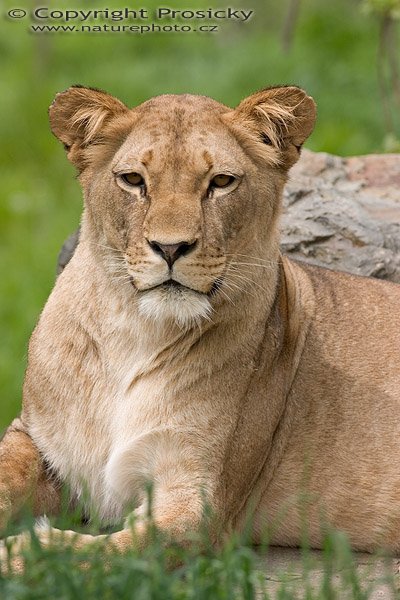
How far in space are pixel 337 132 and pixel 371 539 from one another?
20.4 ft

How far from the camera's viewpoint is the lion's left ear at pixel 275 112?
5.05 m

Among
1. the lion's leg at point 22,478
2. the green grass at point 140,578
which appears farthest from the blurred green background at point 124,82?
the green grass at point 140,578

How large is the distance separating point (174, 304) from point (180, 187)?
1.21ft

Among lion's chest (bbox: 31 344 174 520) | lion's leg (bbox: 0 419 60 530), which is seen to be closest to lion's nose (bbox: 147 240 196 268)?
lion's chest (bbox: 31 344 174 520)

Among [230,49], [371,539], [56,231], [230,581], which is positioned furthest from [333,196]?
[230,49]

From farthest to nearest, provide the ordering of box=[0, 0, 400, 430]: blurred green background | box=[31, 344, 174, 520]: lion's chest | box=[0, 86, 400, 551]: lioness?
box=[0, 0, 400, 430]: blurred green background → box=[31, 344, 174, 520]: lion's chest → box=[0, 86, 400, 551]: lioness

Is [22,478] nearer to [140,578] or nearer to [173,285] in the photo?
[173,285]

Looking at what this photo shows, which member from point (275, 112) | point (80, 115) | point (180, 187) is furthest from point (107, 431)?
point (275, 112)

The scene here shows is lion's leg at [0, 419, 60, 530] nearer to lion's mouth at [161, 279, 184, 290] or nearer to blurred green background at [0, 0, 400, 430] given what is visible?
lion's mouth at [161, 279, 184, 290]

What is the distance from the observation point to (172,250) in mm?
4500

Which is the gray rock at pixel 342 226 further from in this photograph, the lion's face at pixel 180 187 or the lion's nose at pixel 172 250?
the lion's nose at pixel 172 250

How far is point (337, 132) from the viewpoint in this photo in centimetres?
1117

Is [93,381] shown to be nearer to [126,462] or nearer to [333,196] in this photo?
[126,462]

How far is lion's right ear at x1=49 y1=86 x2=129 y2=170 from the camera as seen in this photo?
504cm
